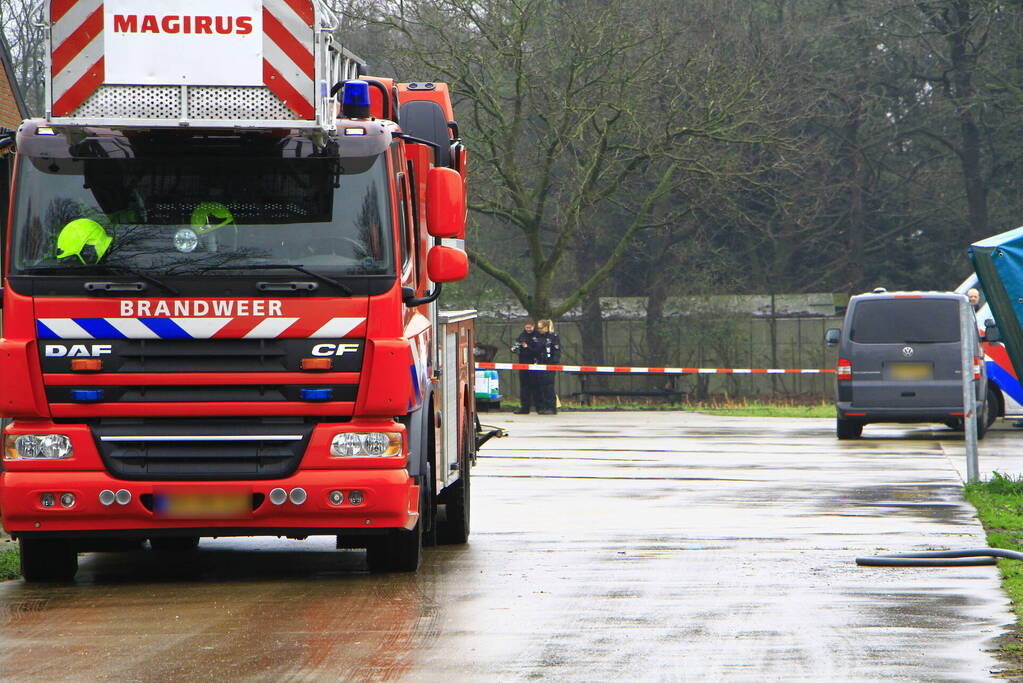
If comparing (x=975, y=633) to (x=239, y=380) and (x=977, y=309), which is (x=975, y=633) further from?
(x=977, y=309)

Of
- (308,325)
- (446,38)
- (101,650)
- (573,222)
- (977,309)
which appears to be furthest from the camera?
(573,222)

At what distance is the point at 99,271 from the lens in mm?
9227

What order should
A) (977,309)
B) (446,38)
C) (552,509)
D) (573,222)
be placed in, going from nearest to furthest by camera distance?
(552,509)
(977,309)
(446,38)
(573,222)

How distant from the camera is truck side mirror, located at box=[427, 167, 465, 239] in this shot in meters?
9.77

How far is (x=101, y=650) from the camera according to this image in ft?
25.1

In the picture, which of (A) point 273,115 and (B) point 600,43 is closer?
(A) point 273,115

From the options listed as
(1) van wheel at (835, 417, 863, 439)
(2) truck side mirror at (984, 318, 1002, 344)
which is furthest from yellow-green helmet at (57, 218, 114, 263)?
(2) truck side mirror at (984, 318, 1002, 344)

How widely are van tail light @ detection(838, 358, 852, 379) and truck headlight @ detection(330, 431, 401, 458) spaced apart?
1385cm

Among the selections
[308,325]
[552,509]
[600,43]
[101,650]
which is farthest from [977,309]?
[101,650]

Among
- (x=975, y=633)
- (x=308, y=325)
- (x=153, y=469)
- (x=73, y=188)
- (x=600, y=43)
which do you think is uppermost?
(x=600, y=43)

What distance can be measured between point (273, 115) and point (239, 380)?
1413 mm

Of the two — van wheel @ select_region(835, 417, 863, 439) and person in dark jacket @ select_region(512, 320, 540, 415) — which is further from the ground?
person in dark jacket @ select_region(512, 320, 540, 415)

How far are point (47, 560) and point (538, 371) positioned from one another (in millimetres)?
22101

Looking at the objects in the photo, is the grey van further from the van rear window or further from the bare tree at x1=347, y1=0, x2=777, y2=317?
the bare tree at x1=347, y1=0, x2=777, y2=317
